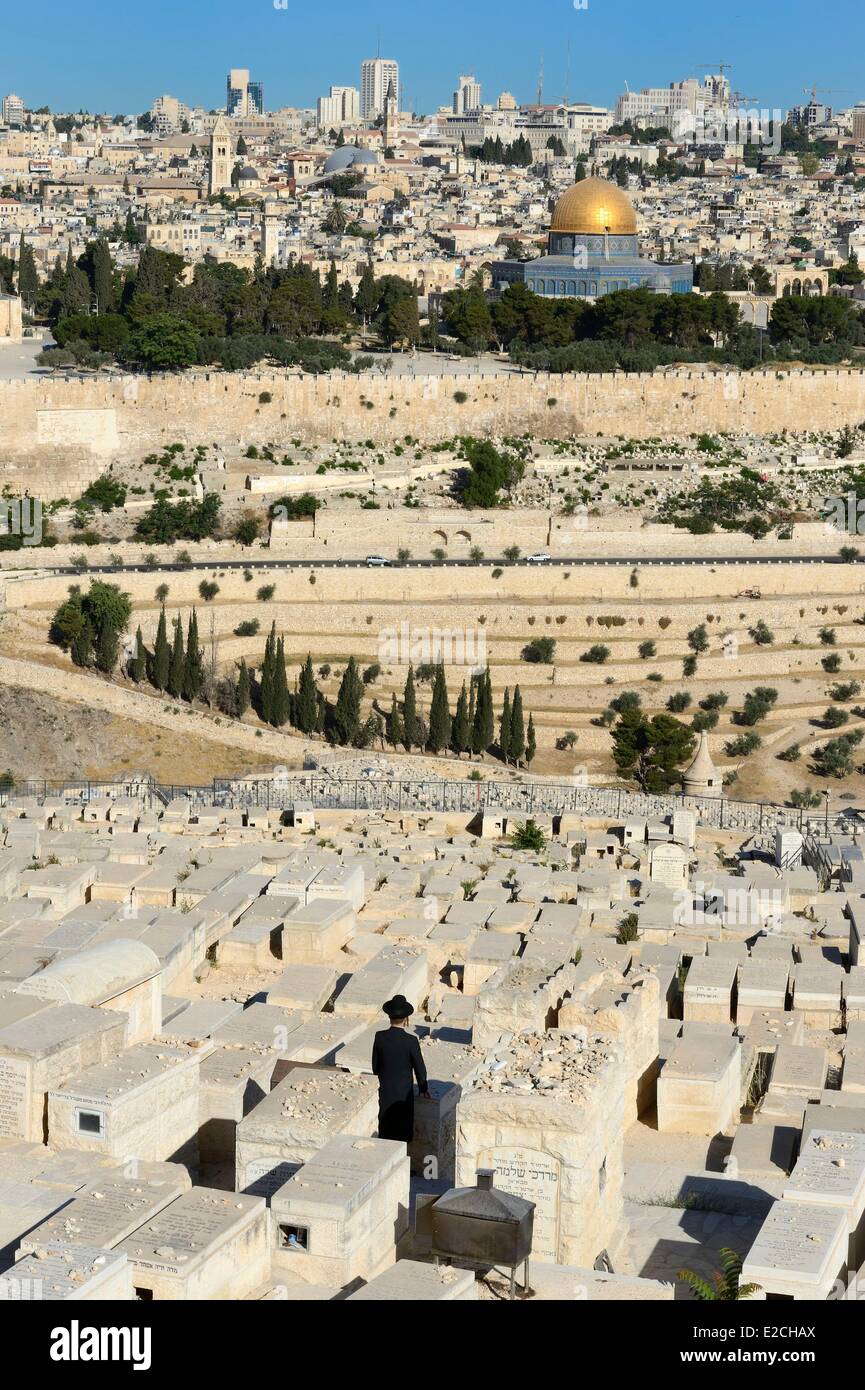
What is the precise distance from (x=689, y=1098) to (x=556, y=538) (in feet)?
77.5

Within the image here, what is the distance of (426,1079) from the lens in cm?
867

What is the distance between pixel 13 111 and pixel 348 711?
403 feet

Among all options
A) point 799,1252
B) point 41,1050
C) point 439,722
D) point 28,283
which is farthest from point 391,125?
point 799,1252

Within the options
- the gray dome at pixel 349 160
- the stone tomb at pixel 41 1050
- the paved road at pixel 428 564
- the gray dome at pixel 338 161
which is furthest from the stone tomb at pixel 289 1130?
the gray dome at pixel 338 161

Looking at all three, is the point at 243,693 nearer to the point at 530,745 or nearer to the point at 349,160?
the point at 530,745

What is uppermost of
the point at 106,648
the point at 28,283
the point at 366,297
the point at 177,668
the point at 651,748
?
the point at 28,283

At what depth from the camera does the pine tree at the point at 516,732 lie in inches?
1062

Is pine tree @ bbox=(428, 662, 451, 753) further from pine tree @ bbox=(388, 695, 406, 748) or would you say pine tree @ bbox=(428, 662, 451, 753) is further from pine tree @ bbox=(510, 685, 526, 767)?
pine tree @ bbox=(510, 685, 526, 767)

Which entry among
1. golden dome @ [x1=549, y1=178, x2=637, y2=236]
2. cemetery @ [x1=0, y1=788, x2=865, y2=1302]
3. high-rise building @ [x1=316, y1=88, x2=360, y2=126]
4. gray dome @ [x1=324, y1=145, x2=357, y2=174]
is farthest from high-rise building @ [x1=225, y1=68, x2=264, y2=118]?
cemetery @ [x1=0, y1=788, x2=865, y2=1302]

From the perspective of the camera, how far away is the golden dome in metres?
51.2

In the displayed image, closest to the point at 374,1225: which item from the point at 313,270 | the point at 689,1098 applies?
the point at 689,1098

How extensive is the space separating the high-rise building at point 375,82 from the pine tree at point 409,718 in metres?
131

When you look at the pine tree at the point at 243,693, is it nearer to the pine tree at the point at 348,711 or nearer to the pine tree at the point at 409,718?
the pine tree at the point at 348,711
